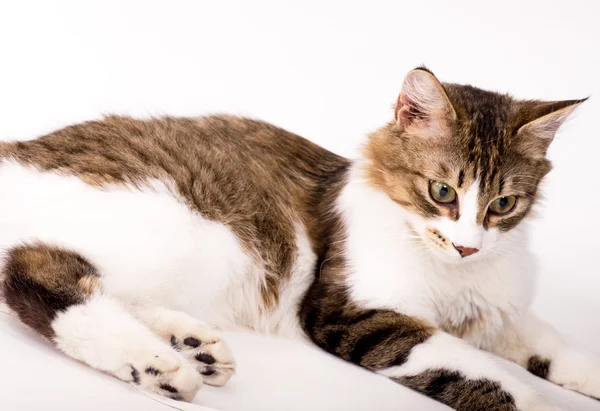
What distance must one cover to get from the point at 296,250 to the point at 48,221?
1.27 metres

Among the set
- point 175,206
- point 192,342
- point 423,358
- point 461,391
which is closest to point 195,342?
point 192,342

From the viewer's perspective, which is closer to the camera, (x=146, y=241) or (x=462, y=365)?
(x=462, y=365)

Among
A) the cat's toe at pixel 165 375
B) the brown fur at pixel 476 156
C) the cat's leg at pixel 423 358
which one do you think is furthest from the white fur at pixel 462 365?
the cat's toe at pixel 165 375

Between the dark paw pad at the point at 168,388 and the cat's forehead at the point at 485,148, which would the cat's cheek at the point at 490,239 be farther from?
the dark paw pad at the point at 168,388

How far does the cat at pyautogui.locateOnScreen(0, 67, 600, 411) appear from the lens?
3.03 m

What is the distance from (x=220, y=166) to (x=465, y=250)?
4.54 feet

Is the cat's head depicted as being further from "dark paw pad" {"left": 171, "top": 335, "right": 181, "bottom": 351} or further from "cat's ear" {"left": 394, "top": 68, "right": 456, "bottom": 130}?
"dark paw pad" {"left": 171, "top": 335, "right": 181, "bottom": 351}

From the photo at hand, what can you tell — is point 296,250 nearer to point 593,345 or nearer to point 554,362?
point 554,362

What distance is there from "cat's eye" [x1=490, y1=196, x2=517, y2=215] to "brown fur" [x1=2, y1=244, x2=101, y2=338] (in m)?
1.80

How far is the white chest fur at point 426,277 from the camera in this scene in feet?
11.7

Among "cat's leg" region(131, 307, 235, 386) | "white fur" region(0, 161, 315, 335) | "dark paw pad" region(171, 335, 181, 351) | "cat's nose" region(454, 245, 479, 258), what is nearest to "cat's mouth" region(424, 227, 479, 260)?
"cat's nose" region(454, 245, 479, 258)

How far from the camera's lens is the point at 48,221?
325 centimetres

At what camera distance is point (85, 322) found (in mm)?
2867

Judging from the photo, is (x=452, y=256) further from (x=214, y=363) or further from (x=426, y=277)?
(x=214, y=363)
